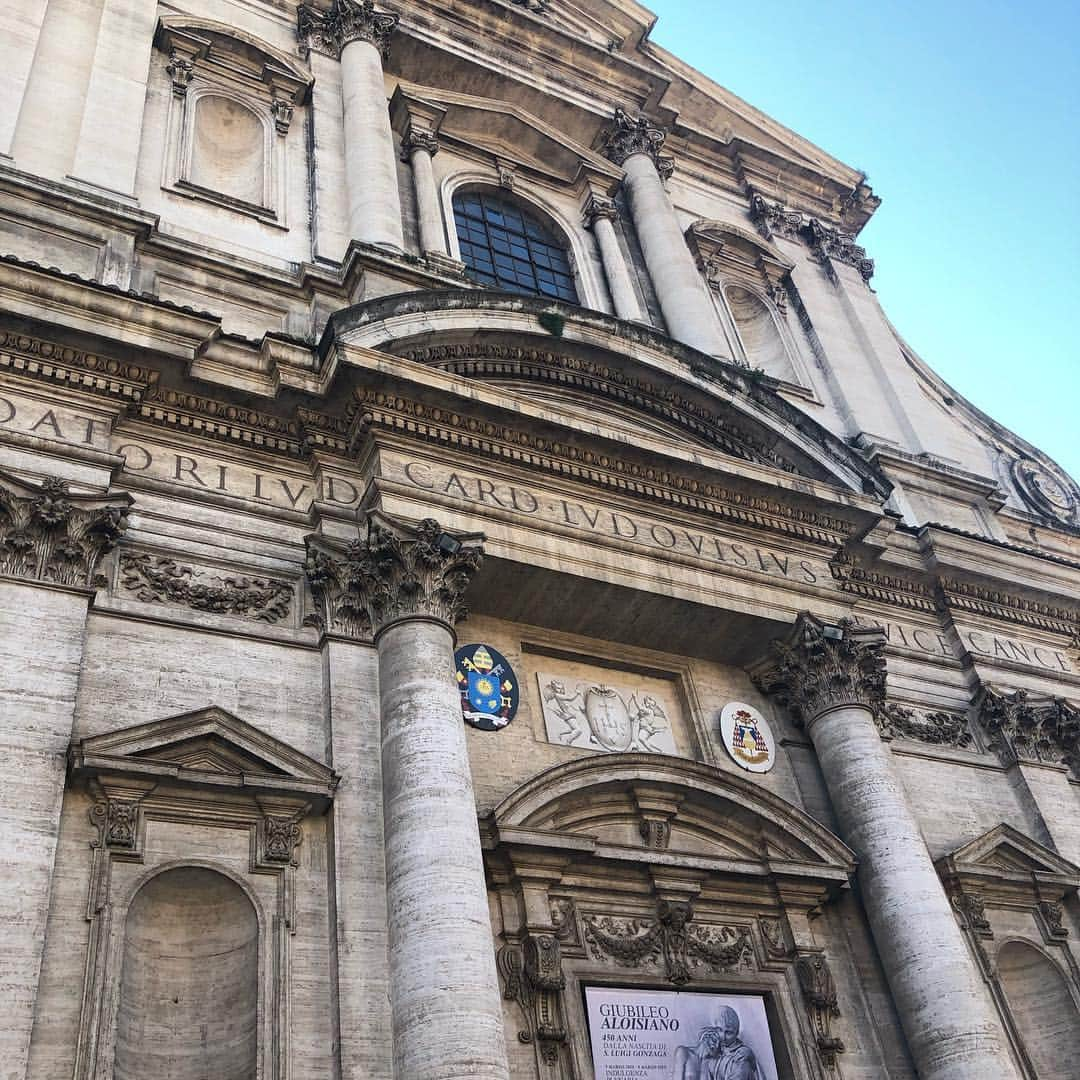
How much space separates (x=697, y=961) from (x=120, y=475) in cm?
655

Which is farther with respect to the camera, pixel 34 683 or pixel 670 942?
pixel 670 942

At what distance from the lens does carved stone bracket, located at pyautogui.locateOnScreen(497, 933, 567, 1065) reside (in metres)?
9.12

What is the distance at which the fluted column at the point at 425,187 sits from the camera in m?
15.5

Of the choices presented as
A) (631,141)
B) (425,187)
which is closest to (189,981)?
(425,187)

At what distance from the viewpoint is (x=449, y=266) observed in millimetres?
14719

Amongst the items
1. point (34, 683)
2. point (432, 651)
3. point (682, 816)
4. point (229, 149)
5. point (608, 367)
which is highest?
point (229, 149)

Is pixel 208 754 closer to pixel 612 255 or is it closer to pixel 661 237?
pixel 612 255

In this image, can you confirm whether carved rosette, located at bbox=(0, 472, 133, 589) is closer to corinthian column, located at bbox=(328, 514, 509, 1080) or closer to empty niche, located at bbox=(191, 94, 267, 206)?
corinthian column, located at bbox=(328, 514, 509, 1080)

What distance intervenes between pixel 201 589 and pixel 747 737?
19.1 ft

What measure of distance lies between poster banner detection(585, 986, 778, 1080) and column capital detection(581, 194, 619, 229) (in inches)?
476

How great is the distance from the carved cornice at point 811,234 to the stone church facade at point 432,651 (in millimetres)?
4301

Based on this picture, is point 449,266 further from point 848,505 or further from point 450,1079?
point 450,1079

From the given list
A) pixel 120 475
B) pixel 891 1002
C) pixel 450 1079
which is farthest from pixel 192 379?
pixel 891 1002

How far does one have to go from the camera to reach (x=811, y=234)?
69.3 ft
